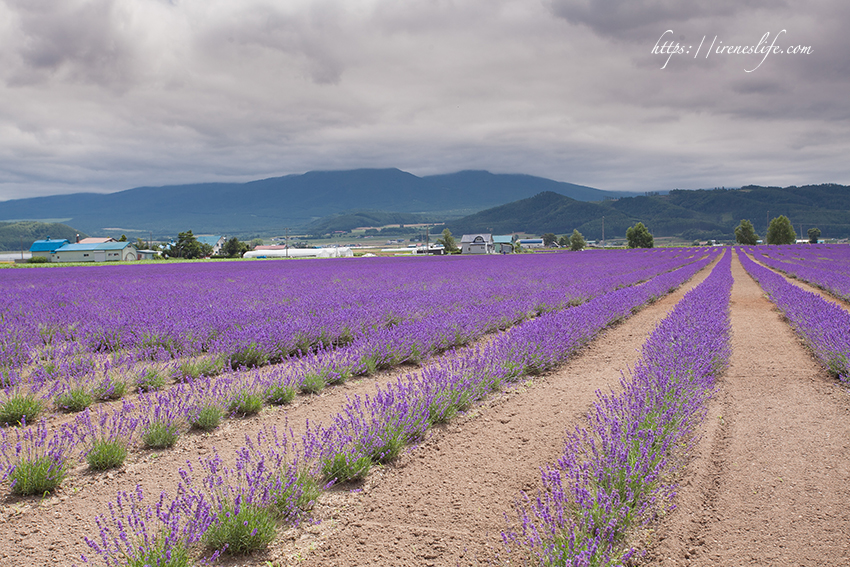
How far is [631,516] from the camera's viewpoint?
239cm

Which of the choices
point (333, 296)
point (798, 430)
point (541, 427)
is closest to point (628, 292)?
point (333, 296)

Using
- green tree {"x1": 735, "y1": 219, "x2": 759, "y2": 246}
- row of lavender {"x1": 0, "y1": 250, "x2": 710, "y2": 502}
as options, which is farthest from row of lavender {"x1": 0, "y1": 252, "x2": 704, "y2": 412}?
green tree {"x1": 735, "y1": 219, "x2": 759, "y2": 246}

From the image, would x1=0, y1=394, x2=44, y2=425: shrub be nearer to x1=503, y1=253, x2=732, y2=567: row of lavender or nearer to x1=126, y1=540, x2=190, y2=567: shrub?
x1=126, y1=540, x2=190, y2=567: shrub

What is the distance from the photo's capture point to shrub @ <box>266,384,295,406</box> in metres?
4.62

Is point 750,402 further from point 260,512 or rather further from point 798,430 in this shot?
point 260,512

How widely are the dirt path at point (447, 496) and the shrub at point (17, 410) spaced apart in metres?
3.21

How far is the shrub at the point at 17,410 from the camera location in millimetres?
3961

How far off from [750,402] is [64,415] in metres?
A: 6.87

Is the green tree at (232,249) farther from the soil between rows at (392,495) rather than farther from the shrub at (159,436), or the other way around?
the soil between rows at (392,495)

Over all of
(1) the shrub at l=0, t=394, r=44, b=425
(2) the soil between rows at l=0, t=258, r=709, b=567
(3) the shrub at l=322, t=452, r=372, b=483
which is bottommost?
(2) the soil between rows at l=0, t=258, r=709, b=567

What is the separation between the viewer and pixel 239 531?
7.49 ft

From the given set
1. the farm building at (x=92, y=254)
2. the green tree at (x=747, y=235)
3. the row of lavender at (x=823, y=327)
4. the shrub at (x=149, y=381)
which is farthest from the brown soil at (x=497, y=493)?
the green tree at (x=747, y=235)

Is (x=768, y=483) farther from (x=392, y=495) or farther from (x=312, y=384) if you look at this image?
(x=312, y=384)

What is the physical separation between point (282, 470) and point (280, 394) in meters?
1.98
